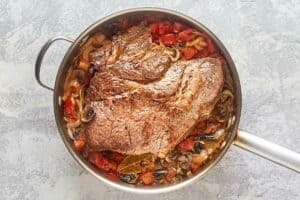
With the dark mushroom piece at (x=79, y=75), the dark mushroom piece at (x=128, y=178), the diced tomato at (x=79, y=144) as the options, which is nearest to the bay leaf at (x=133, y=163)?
the dark mushroom piece at (x=128, y=178)

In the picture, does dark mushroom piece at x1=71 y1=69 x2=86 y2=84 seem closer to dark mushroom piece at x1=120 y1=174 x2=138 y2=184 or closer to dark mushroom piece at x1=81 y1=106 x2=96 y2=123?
dark mushroom piece at x1=81 y1=106 x2=96 y2=123

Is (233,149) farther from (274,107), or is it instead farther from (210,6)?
(210,6)

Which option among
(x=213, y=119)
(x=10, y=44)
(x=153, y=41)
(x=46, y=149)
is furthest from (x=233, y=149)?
(x=10, y=44)

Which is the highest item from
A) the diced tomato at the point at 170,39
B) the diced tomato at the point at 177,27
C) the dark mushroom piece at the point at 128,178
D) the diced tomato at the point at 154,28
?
the diced tomato at the point at 154,28

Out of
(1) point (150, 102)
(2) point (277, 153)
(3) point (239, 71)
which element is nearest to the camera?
(2) point (277, 153)

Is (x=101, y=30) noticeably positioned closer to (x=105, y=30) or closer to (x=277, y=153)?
(x=105, y=30)

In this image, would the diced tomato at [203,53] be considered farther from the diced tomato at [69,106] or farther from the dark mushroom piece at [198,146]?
the diced tomato at [69,106]

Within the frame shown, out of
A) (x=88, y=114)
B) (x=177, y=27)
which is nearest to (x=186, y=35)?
(x=177, y=27)
